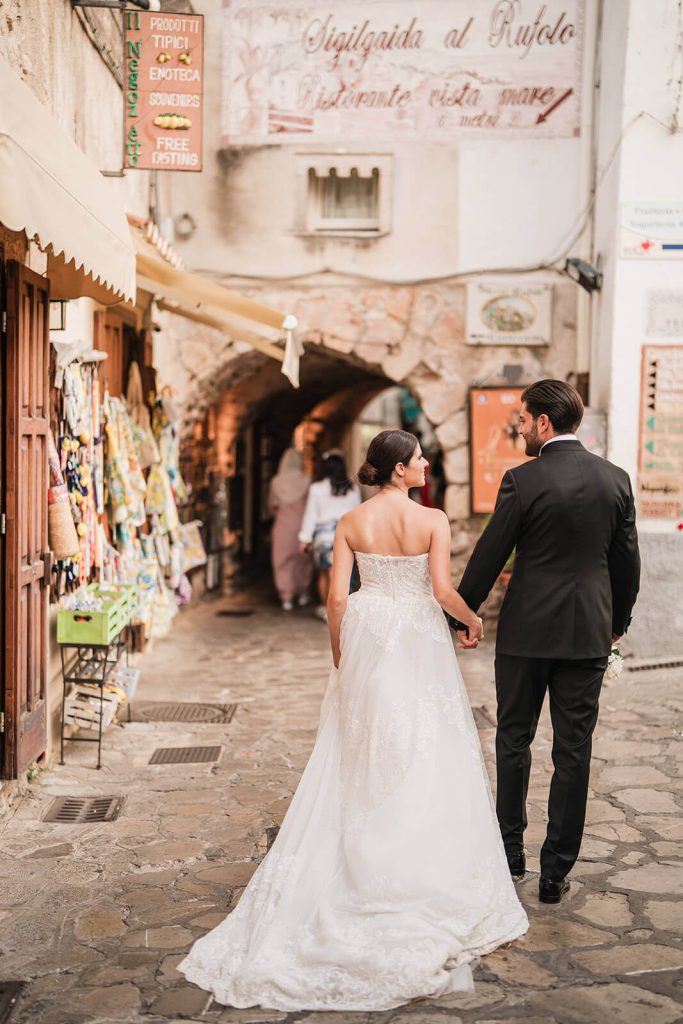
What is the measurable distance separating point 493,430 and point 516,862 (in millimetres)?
6522

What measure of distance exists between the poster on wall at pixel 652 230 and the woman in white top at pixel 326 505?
10.9ft

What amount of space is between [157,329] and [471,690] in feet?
13.0

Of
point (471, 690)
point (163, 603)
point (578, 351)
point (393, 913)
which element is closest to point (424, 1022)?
point (393, 913)

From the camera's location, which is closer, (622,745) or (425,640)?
(425,640)

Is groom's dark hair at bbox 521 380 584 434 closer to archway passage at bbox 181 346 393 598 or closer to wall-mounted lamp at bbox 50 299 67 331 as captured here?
wall-mounted lamp at bbox 50 299 67 331

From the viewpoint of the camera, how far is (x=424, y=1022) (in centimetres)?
298

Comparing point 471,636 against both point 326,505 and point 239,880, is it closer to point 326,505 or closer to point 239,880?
point 239,880

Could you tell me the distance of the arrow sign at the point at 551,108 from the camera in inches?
390

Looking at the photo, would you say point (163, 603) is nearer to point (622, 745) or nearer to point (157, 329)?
point (157, 329)

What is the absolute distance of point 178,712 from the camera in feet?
23.3

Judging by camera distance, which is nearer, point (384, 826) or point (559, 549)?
point (384, 826)

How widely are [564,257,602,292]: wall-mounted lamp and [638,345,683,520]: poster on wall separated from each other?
42.7 inches

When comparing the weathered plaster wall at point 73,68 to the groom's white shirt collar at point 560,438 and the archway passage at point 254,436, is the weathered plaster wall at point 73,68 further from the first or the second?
the archway passage at point 254,436

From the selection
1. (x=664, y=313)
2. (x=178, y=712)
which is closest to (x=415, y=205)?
(x=664, y=313)
